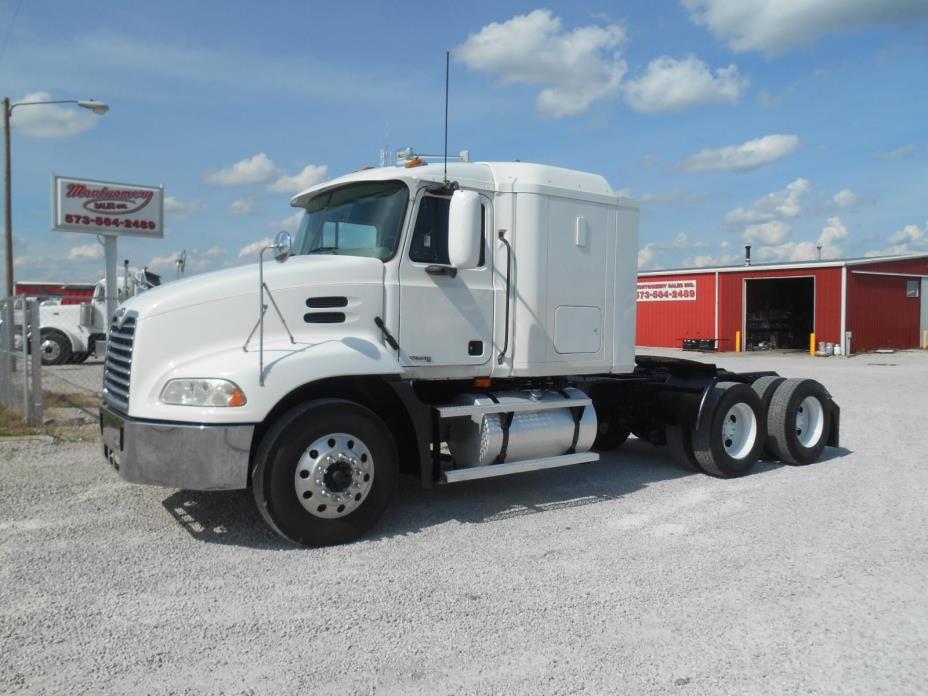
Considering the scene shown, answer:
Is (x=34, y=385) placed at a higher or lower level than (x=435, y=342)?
lower

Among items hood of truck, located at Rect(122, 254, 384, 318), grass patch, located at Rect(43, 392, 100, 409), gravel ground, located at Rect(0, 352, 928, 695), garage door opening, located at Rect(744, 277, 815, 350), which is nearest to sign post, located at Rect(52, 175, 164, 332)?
grass patch, located at Rect(43, 392, 100, 409)

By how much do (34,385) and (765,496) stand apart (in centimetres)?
886

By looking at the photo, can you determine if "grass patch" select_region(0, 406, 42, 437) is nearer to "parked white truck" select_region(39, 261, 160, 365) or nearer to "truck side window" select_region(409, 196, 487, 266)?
"truck side window" select_region(409, 196, 487, 266)

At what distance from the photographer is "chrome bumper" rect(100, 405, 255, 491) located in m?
5.06

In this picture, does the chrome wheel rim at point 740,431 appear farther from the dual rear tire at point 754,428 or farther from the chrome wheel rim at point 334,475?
the chrome wheel rim at point 334,475

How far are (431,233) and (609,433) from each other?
167 inches

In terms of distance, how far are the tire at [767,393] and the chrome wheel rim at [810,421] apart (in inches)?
15.7

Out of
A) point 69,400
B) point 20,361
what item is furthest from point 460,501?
point 69,400

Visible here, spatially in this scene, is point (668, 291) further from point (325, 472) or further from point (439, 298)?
point (325, 472)

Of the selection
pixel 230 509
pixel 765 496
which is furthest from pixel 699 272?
pixel 230 509

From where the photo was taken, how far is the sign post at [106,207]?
57.5 ft

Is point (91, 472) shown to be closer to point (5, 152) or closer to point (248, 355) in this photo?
point (248, 355)

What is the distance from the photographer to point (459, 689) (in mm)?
3479

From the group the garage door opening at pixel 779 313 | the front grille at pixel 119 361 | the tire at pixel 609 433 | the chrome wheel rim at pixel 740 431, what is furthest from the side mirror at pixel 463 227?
the garage door opening at pixel 779 313
